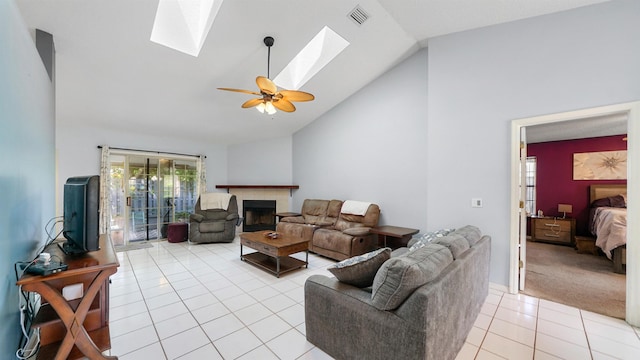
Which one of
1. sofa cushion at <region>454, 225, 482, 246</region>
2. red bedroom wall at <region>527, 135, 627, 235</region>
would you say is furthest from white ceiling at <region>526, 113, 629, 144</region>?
sofa cushion at <region>454, 225, 482, 246</region>

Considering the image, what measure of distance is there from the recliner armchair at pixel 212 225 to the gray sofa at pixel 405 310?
3.79 m

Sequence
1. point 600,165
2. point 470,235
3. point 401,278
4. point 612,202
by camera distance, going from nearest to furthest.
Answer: point 401,278
point 470,235
point 612,202
point 600,165

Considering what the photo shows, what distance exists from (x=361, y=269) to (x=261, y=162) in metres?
5.27

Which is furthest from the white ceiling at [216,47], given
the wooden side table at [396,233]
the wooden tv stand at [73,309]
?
the wooden side table at [396,233]

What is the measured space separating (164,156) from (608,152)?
946 cm

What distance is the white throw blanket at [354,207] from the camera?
4.41m

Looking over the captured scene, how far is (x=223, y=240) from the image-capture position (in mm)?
5230

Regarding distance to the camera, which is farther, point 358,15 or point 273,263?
point 273,263

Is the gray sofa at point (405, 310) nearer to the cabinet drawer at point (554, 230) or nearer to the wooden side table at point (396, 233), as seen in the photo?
the wooden side table at point (396, 233)

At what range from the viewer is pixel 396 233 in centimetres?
373

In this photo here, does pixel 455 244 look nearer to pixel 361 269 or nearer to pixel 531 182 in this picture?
pixel 361 269

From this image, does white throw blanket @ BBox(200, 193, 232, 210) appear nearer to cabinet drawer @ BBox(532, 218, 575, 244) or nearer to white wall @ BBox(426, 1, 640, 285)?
white wall @ BBox(426, 1, 640, 285)

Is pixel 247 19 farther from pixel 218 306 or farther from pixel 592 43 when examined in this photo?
pixel 592 43

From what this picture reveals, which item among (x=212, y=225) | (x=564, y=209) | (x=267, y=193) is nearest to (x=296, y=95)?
(x=212, y=225)
